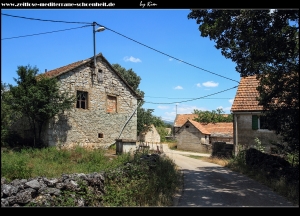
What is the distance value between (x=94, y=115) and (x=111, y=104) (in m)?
1.62

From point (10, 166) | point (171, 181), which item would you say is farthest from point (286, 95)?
point (10, 166)

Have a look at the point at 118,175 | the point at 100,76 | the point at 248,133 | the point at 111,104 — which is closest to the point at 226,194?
the point at 118,175

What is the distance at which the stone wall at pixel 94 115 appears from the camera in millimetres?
14008

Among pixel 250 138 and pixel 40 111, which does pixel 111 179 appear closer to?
pixel 40 111

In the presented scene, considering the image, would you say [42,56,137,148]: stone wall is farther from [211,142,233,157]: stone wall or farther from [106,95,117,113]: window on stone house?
[211,142,233,157]: stone wall

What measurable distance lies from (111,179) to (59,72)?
→ 866cm

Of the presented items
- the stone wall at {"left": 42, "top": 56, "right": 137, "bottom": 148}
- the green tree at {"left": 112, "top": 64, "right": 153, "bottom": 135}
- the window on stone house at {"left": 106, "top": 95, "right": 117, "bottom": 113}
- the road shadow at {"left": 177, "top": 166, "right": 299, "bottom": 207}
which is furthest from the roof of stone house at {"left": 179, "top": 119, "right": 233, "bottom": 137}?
the road shadow at {"left": 177, "top": 166, "right": 299, "bottom": 207}

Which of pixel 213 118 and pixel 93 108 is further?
pixel 213 118

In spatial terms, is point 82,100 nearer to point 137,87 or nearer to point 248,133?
point 137,87

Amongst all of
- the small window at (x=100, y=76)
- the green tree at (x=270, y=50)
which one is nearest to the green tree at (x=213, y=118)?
the small window at (x=100, y=76)

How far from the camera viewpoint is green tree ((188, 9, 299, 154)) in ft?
22.9

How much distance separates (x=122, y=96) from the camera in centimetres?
1734

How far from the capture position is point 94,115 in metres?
15.6

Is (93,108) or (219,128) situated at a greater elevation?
(93,108)
